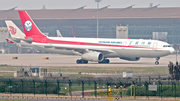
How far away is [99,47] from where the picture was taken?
6850cm

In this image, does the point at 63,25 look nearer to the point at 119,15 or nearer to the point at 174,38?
the point at 119,15

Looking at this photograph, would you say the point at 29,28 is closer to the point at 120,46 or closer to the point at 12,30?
the point at 12,30

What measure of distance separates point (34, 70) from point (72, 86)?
16506 mm

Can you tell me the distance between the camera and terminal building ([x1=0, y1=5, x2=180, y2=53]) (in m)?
144

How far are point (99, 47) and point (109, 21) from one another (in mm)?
81929

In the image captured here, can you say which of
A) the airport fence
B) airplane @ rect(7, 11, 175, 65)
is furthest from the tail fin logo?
the airport fence

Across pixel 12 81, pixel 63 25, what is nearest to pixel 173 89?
pixel 12 81

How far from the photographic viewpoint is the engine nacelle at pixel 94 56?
65.8 m

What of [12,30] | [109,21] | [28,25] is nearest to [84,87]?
[28,25]

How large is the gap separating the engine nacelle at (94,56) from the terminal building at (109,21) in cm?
7278

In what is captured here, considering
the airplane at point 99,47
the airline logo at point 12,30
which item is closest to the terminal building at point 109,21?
the airline logo at point 12,30

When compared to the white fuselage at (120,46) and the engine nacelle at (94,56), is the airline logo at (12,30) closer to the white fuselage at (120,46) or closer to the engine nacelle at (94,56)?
the white fuselage at (120,46)

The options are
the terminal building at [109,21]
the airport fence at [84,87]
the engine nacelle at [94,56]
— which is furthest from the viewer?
the terminal building at [109,21]

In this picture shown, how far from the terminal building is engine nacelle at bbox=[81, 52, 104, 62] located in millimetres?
72783
